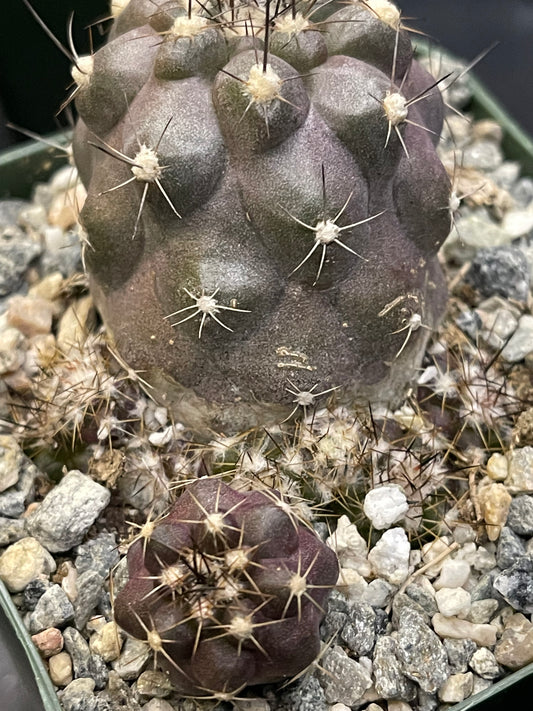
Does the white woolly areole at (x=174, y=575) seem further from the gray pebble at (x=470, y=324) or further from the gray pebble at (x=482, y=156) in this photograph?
the gray pebble at (x=482, y=156)

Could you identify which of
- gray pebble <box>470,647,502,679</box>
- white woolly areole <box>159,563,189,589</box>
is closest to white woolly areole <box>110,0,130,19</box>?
white woolly areole <box>159,563,189,589</box>

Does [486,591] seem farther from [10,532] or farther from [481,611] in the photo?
[10,532]

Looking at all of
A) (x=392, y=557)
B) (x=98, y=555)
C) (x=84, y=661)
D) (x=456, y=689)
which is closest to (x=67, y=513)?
(x=98, y=555)

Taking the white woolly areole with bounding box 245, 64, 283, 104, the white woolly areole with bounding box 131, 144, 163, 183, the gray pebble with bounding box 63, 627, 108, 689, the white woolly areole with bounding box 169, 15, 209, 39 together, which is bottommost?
the gray pebble with bounding box 63, 627, 108, 689

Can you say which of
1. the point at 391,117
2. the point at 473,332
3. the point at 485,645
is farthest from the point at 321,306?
the point at 485,645

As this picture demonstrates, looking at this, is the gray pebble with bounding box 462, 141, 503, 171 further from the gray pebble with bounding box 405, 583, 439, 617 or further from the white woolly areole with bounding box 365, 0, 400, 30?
the gray pebble with bounding box 405, 583, 439, 617

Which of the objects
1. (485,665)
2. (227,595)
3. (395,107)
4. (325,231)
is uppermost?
(395,107)

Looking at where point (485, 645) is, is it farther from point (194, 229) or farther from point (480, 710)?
point (194, 229)
